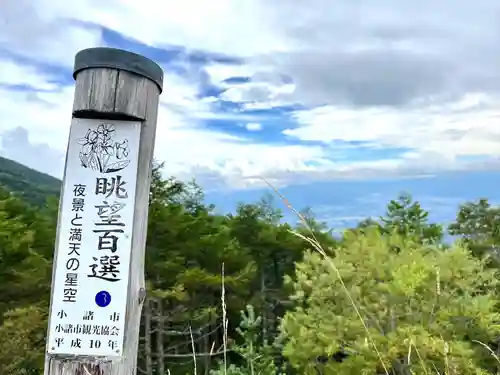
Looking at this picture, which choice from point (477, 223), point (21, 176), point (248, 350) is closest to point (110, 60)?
point (248, 350)

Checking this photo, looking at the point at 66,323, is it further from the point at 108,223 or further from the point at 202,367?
the point at 202,367

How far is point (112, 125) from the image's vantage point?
57.9 inches

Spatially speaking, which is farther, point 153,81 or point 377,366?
point 377,366

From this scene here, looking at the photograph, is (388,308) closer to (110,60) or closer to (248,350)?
(248,350)

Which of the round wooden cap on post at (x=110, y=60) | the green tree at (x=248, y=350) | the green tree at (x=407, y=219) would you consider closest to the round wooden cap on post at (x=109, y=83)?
the round wooden cap on post at (x=110, y=60)

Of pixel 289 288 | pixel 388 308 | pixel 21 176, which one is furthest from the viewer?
pixel 21 176

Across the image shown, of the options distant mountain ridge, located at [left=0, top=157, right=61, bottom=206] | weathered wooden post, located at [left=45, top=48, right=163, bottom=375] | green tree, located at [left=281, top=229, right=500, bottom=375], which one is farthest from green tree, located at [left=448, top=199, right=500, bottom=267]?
distant mountain ridge, located at [left=0, top=157, right=61, bottom=206]

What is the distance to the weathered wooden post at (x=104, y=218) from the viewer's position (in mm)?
1364

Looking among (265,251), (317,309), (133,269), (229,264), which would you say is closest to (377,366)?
(317,309)

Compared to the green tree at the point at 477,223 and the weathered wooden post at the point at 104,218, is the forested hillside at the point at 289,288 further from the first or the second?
the weathered wooden post at the point at 104,218

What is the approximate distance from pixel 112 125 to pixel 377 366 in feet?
29.5

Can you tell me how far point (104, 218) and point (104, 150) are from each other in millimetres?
183

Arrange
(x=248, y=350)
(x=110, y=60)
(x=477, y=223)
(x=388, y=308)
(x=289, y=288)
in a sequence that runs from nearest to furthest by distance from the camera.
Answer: (x=110, y=60), (x=248, y=350), (x=388, y=308), (x=289, y=288), (x=477, y=223)

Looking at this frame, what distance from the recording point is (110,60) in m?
1.43
